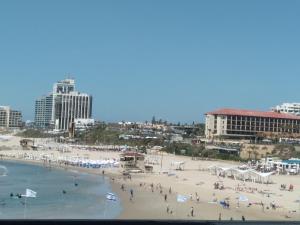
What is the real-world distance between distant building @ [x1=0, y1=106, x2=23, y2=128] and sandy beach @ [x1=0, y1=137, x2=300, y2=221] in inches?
5208

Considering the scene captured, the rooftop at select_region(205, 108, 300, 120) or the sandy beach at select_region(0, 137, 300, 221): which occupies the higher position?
the rooftop at select_region(205, 108, 300, 120)

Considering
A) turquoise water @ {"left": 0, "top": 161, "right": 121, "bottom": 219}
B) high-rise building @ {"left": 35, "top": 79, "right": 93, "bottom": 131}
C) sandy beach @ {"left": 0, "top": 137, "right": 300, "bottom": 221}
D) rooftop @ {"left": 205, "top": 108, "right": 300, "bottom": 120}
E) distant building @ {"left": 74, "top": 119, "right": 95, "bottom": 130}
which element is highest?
high-rise building @ {"left": 35, "top": 79, "right": 93, "bottom": 131}

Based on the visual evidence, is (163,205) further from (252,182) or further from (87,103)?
(87,103)

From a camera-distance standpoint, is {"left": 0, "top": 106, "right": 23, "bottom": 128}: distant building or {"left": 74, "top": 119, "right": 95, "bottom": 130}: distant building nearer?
{"left": 74, "top": 119, "right": 95, "bottom": 130}: distant building

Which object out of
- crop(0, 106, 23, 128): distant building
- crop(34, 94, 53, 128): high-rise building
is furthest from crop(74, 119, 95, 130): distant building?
crop(0, 106, 23, 128): distant building

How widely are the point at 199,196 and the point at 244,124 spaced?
6135 centimetres

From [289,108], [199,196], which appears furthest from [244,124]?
[199,196]

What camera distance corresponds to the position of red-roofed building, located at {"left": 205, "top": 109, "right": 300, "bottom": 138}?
91.3 meters

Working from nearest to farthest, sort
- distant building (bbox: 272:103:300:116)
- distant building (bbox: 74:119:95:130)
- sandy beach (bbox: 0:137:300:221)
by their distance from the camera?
1. sandy beach (bbox: 0:137:300:221)
2. distant building (bbox: 272:103:300:116)
3. distant building (bbox: 74:119:95:130)

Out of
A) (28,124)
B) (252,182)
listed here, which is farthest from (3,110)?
(252,182)

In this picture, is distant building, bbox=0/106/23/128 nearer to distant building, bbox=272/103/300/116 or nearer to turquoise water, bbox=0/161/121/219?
distant building, bbox=272/103/300/116

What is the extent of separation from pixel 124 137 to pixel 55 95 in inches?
2599

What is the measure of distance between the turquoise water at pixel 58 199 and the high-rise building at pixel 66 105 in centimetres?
11192

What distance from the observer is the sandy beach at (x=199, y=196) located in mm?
24734
